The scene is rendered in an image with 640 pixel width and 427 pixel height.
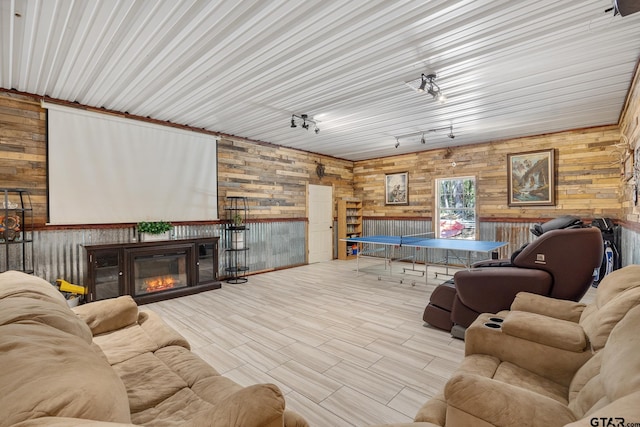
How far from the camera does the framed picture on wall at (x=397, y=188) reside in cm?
823

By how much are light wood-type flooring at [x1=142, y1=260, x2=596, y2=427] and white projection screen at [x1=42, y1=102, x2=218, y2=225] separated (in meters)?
1.70

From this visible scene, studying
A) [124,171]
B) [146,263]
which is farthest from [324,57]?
[146,263]

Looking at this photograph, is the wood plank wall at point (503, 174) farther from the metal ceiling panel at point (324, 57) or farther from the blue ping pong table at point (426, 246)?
the blue ping pong table at point (426, 246)

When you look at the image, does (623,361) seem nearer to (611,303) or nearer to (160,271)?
(611,303)

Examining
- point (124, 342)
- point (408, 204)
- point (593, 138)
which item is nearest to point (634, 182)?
point (593, 138)

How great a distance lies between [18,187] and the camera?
13.4 feet

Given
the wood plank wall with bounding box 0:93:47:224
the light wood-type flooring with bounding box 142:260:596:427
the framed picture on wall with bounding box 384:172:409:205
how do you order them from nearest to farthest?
1. the light wood-type flooring with bounding box 142:260:596:427
2. the wood plank wall with bounding box 0:93:47:224
3. the framed picture on wall with bounding box 384:172:409:205

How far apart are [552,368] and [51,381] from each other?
7.53 ft

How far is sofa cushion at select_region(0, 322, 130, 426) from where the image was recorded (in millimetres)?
711

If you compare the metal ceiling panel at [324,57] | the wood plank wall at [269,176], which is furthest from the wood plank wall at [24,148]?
the wood plank wall at [269,176]

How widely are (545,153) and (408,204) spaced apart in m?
3.20

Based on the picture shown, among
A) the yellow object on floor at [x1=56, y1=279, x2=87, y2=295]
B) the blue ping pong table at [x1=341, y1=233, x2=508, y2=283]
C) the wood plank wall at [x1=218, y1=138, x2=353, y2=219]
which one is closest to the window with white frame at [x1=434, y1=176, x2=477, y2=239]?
the blue ping pong table at [x1=341, y1=233, x2=508, y2=283]

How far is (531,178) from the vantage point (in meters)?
6.29

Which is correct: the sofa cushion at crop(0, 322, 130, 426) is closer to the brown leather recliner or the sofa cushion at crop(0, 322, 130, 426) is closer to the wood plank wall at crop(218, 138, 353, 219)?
the brown leather recliner
